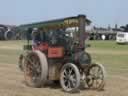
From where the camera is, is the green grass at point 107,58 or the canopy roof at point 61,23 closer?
the canopy roof at point 61,23

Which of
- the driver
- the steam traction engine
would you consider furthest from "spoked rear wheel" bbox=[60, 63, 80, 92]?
the driver

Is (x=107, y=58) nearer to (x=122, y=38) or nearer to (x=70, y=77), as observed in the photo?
(x=70, y=77)

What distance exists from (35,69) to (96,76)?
180 cm

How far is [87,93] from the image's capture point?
40.1 feet

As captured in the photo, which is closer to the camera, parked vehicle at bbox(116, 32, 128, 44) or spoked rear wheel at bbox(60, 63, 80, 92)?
spoked rear wheel at bbox(60, 63, 80, 92)

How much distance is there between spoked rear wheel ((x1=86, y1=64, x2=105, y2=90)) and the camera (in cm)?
1285

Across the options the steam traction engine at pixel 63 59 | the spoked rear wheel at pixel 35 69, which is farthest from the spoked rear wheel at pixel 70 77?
the spoked rear wheel at pixel 35 69

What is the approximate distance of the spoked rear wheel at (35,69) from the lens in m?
13.0

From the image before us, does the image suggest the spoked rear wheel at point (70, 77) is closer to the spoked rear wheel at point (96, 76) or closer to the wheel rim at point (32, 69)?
the spoked rear wheel at point (96, 76)

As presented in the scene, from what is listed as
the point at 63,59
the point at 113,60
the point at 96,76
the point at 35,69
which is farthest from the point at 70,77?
the point at 113,60

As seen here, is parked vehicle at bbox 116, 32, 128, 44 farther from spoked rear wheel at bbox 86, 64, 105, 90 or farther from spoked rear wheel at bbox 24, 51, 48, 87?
spoked rear wheel at bbox 86, 64, 105, 90

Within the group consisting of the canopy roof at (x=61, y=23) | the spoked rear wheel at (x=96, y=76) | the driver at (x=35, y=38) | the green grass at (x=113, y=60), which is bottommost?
the green grass at (x=113, y=60)

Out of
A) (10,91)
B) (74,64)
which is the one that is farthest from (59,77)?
(10,91)

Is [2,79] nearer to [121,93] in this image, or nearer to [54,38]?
[54,38]
